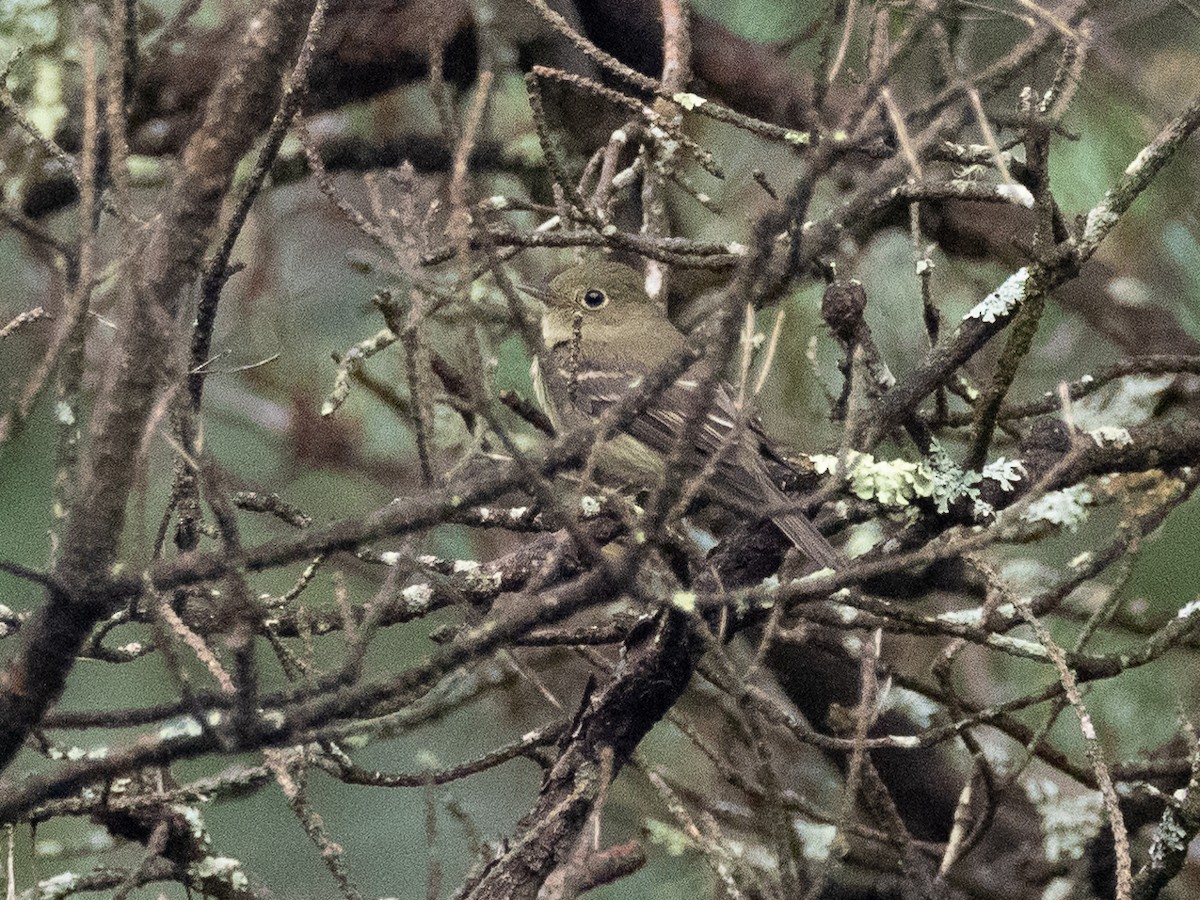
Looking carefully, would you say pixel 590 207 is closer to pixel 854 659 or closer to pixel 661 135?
pixel 661 135

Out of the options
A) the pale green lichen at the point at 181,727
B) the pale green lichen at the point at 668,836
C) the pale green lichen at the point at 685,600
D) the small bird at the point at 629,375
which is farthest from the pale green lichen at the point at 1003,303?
the pale green lichen at the point at 668,836

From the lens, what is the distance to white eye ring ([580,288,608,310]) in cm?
543

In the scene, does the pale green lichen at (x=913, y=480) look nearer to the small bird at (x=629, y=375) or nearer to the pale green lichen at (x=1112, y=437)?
the pale green lichen at (x=1112, y=437)

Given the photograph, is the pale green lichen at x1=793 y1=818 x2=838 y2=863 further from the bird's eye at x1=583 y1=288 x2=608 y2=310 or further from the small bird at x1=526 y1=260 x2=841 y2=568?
the bird's eye at x1=583 y1=288 x2=608 y2=310

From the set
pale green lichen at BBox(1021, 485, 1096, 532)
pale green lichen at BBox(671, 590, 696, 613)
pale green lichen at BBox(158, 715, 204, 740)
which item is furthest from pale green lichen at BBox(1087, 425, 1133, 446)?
pale green lichen at BBox(158, 715, 204, 740)

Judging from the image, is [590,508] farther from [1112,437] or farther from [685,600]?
[685,600]

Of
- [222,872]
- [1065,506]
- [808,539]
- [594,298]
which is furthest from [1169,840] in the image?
[594,298]

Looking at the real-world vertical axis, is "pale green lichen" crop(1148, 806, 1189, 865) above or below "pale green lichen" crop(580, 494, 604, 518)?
below

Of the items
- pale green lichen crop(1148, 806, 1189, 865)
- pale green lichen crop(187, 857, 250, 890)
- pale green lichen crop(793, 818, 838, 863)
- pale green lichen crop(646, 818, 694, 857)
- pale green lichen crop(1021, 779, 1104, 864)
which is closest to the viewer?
pale green lichen crop(1148, 806, 1189, 865)

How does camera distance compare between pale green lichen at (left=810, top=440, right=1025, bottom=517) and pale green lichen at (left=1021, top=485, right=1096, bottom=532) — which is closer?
pale green lichen at (left=810, top=440, right=1025, bottom=517)

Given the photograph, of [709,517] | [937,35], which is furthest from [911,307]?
[937,35]

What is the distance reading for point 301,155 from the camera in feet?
19.7

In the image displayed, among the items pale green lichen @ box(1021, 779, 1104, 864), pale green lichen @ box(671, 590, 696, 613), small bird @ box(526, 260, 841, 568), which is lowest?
pale green lichen @ box(1021, 779, 1104, 864)

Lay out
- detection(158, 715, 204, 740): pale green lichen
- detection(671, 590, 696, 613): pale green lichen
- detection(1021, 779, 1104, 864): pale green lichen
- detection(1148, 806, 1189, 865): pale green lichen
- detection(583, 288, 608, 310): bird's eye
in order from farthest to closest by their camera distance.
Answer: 1. detection(583, 288, 608, 310): bird's eye
2. detection(1021, 779, 1104, 864): pale green lichen
3. detection(1148, 806, 1189, 865): pale green lichen
4. detection(158, 715, 204, 740): pale green lichen
5. detection(671, 590, 696, 613): pale green lichen
